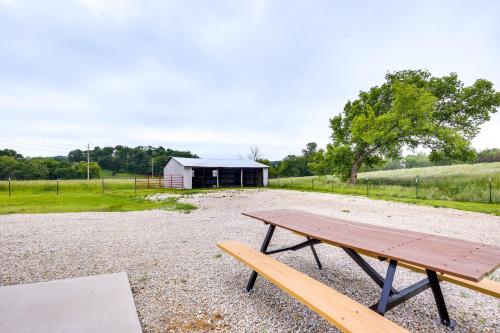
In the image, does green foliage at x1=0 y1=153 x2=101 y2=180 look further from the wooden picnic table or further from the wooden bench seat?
the wooden picnic table

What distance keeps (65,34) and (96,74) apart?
4.99 meters

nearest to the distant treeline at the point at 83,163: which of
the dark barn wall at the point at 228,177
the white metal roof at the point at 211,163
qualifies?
the dark barn wall at the point at 228,177

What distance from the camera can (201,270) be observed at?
354cm

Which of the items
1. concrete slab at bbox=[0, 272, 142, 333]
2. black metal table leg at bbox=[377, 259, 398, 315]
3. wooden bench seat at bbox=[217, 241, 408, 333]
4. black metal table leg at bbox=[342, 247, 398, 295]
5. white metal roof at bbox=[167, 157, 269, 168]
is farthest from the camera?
Result: white metal roof at bbox=[167, 157, 269, 168]

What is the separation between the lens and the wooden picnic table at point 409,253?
159 centimetres

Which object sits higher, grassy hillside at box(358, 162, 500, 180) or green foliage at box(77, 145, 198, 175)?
green foliage at box(77, 145, 198, 175)

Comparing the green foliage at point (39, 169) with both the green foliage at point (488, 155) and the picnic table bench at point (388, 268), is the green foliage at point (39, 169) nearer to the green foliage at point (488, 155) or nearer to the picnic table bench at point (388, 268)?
the picnic table bench at point (388, 268)

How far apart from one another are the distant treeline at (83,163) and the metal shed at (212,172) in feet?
73.0

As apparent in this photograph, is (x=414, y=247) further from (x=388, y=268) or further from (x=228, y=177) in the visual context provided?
(x=228, y=177)

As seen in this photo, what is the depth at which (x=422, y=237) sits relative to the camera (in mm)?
2285

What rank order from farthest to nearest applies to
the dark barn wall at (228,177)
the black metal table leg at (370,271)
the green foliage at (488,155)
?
Result: 1. the green foliage at (488,155)
2. the dark barn wall at (228,177)
3. the black metal table leg at (370,271)

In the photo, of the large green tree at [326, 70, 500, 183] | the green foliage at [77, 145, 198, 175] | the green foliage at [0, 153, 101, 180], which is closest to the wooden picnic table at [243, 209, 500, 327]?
the large green tree at [326, 70, 500, 183]

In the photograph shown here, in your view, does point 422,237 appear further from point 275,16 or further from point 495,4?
point 495,4

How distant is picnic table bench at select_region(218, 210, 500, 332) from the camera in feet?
5.07
